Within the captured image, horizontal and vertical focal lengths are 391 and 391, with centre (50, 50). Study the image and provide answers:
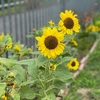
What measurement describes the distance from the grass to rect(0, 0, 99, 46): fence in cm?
112

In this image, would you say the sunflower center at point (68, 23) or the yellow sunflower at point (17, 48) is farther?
the yellow sunflower at point (17, 48)

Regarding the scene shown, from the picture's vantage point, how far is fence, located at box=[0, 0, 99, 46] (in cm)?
575

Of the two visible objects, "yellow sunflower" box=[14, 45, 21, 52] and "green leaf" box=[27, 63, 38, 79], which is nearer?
"green leaf" box=[27, 63, 38, 79]

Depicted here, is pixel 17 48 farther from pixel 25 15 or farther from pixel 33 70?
pixel 25 15

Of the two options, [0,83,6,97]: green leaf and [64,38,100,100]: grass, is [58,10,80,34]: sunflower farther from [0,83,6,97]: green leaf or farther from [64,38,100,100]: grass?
[64,38,100,100]: grass

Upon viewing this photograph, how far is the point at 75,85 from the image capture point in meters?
5.91

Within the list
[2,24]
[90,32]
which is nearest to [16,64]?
[2,24]

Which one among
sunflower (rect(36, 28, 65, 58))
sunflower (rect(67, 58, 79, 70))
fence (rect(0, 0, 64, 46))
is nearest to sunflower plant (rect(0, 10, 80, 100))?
sunflower (rect(36, 28, 65, 58))

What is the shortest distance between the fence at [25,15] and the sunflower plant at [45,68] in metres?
1.90

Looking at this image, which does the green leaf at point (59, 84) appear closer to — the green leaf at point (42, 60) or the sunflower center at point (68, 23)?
the green leaf at point (42, 60)

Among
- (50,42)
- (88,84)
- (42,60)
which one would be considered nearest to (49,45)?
(50,42)

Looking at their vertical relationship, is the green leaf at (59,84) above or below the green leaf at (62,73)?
below

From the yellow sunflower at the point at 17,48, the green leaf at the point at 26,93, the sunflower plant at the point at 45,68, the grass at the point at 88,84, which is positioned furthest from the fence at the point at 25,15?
the green leaf at the point at 26,93

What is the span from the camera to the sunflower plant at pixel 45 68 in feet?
10.6
